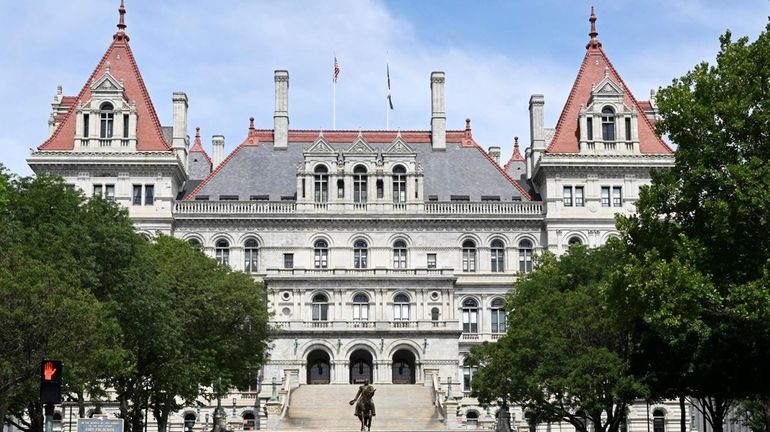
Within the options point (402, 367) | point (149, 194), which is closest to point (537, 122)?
point (402, 367)

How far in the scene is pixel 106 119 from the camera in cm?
8006

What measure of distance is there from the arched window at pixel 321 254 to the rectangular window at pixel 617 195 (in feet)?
60.8

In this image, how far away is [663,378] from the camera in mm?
48031

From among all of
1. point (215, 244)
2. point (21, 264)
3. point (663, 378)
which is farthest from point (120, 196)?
point (663, 378)

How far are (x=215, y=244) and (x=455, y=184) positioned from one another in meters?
16.5

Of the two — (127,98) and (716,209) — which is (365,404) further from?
(127,98)

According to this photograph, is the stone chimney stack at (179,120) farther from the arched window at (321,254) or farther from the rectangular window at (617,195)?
the rectangular window at (617,195)

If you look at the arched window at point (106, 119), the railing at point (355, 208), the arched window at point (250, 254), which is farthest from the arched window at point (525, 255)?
the arched window at point (106, 119)

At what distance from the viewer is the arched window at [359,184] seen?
8131 cm

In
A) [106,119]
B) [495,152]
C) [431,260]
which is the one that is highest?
[495,152]

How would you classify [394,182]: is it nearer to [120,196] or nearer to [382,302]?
[382,302]

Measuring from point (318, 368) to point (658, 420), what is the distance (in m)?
21.2

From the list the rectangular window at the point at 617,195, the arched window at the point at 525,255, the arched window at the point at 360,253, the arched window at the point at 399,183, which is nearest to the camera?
the rectangular window at the point at 617,195

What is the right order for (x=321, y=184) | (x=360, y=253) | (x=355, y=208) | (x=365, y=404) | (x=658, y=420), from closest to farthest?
(x=365, y=404) → (x=658, y=420) → (x=360, y=253) → (x=355, y=208) → (x=321, y=184)
